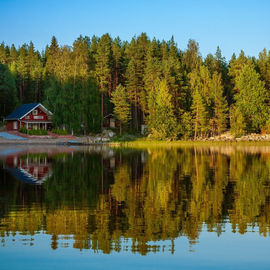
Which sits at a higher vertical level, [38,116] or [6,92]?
[6,92]

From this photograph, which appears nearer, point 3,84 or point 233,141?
point 233,141

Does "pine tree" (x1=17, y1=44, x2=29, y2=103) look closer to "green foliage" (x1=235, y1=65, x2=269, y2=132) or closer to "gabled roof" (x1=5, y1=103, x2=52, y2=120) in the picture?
"gabled roof" (x1=5, y1=103, x2=52, y2=120)

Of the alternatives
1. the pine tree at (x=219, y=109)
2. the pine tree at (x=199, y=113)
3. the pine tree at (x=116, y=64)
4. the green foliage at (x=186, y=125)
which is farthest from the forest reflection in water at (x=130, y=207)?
the pine tree at (x=116, y=64)

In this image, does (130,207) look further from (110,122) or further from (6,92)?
(6,92)

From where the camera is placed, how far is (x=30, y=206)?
54.3 ft

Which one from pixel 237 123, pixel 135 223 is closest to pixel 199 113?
pixel 237 123

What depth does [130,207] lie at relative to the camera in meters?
16.2

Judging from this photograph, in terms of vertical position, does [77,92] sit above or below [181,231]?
above

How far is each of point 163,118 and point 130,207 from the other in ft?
192

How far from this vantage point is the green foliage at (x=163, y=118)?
244 ft

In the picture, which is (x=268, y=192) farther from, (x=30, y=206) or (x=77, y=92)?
(x=77, y=92)

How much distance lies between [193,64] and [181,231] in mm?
87168

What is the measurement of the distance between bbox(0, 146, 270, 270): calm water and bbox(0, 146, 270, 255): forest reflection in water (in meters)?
0.03

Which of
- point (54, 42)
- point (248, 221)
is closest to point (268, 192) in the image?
point (248, 221)
